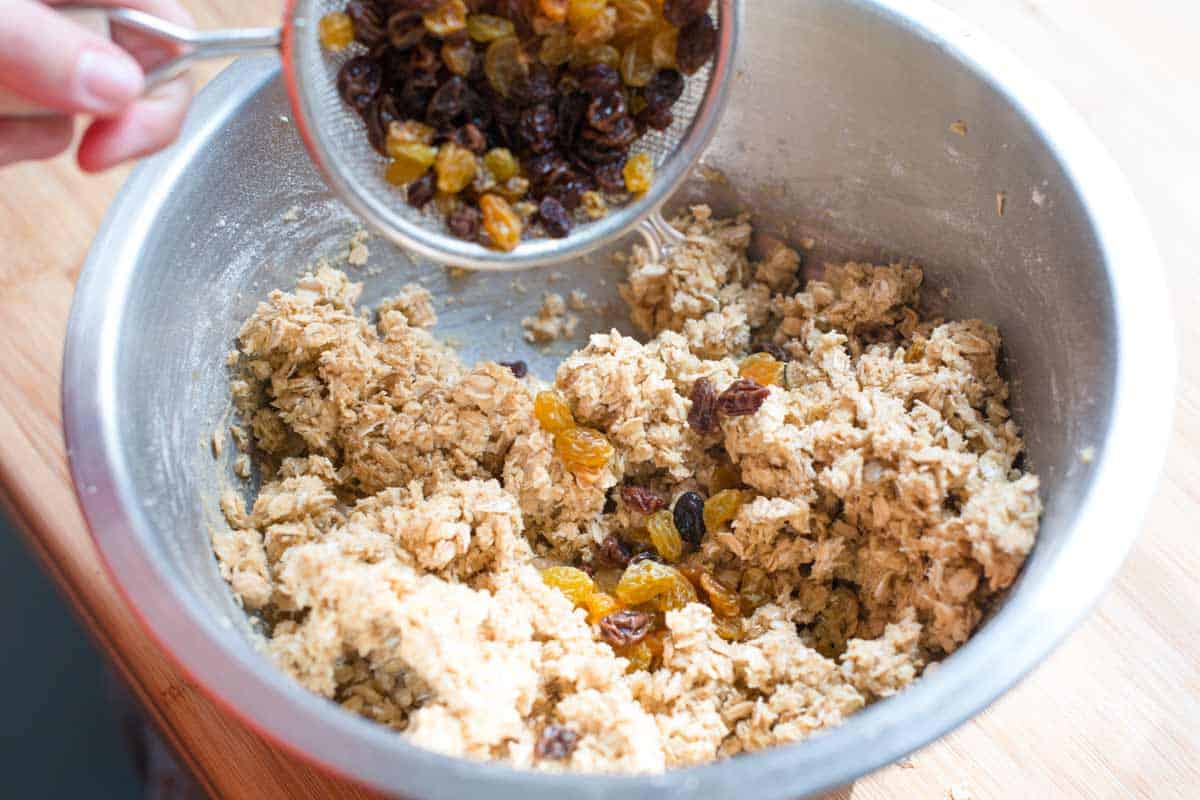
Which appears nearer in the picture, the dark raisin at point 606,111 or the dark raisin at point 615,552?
the dark raisin at point 606,111

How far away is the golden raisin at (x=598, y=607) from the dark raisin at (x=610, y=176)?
2.28 ft

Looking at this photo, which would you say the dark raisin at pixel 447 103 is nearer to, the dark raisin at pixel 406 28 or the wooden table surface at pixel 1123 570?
the dark raisin at pixel 406 28

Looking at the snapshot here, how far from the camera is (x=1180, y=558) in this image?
188 cm

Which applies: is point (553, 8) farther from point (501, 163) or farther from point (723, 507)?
point (723, 507)

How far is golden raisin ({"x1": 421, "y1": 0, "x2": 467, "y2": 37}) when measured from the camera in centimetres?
150

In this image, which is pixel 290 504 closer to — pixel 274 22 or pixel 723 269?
pixel 723 269

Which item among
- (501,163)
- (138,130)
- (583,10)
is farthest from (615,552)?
(138,130)

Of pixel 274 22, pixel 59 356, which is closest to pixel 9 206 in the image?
pixel 59 356

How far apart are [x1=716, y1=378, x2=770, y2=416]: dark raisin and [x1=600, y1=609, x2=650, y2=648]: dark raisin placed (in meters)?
0.40

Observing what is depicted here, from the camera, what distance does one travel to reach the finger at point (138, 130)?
1.44 metres

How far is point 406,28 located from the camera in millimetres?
1512

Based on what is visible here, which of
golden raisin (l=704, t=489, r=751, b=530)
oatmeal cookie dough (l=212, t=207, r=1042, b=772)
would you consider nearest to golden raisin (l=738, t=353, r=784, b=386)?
oatmeal cookie dough (l=212, t=207, r=1042, b=772)

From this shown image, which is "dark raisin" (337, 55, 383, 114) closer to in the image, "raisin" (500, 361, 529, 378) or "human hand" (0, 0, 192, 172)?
"human hand" (0, 0, 192, 172)

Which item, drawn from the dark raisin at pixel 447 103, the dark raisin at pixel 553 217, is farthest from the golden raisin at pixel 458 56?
the dark raisin at pixel 553 217
